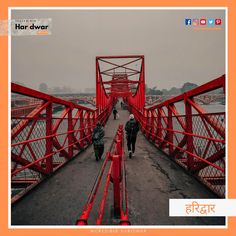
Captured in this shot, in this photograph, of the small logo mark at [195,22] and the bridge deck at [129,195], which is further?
the small logo mark at [195,22]

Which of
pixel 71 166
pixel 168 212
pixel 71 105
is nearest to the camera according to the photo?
pixel 168 212

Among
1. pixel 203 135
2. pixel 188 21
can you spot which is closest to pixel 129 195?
pixel 203 135

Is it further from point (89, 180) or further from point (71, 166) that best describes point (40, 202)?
point (71, 166)

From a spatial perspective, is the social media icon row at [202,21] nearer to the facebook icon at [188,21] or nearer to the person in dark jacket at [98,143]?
the facebook icon at [188,21]

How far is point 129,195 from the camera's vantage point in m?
3.04

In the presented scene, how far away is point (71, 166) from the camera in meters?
4.80

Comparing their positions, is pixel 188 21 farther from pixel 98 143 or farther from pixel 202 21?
pixel 98 143

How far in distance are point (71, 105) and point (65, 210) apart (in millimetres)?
3355

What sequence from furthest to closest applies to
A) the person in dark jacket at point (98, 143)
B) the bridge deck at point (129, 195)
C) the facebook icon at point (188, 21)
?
1. the person in dark jacket at point (98, 143)
2. the facebook icon at point (188, 21)
3. the bridge deck at point (129, 195)

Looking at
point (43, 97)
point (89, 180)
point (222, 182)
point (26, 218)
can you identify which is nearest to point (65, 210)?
point (26, 218)

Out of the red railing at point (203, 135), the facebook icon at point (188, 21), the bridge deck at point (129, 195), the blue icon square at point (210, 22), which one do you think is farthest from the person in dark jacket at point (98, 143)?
the blue icon square at point (210, 22)

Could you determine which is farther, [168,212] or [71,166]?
[71,166]

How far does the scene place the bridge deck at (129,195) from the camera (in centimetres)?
240
